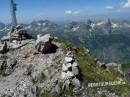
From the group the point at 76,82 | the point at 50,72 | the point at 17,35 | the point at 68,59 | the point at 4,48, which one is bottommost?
the point at 76,82

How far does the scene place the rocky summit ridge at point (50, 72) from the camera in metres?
58.2

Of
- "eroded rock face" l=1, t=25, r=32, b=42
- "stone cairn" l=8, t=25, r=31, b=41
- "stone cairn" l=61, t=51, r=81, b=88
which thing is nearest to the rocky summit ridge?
"stone cairn" l=61, t=51, r=81, b=88

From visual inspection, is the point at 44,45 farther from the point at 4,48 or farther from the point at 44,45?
the point at 4,48

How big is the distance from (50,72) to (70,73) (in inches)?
168

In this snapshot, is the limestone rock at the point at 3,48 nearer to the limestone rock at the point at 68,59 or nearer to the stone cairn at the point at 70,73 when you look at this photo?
the stone cairn at the point at 70,73

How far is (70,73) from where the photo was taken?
59.7m

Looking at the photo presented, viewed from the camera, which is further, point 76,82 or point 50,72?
point 50,72

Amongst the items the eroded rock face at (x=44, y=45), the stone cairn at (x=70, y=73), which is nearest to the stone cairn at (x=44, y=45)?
the eroded rock face at (x=44, y=45)

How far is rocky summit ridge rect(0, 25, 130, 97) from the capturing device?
2292 inches

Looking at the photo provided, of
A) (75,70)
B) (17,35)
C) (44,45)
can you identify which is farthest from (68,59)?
(17,35)

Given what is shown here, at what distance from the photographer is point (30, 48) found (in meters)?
70.1

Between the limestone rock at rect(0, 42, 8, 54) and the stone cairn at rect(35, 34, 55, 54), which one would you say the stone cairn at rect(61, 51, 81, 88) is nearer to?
the stone cairn at rect(35, 34, 55, 54)

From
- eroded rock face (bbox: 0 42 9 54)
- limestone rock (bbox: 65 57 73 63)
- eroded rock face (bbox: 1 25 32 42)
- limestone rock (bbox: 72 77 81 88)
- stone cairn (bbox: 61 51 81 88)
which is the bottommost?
limestone rock (bbox: 72 77 81 88)

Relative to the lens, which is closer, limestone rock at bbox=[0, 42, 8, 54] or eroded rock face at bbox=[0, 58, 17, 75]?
eroded rock face at bbox=[0, 58, 17, 75]
